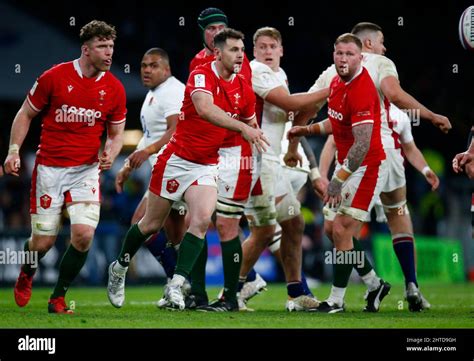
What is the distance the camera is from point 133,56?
1923 cm

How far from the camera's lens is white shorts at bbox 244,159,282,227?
10594 mm

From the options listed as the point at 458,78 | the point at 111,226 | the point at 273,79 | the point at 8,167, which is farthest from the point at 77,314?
the point at 458,78

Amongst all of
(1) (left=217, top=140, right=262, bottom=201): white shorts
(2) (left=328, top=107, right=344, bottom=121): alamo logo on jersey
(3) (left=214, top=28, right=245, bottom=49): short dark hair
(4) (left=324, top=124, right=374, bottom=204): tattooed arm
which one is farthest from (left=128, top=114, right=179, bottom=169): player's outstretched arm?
(4) (left=324, top=124, right=374, bottom=204): tattooed arm

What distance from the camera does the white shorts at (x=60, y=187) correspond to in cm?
1016

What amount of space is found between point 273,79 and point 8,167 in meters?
2.68

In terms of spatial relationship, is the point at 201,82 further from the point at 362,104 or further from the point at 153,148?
the point at 153,148

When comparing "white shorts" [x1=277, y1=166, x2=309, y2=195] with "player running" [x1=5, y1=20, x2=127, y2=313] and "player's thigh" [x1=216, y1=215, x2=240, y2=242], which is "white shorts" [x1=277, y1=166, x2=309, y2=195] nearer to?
"player's thigh" [x1=216, y1=215, x2=240, y2=242]

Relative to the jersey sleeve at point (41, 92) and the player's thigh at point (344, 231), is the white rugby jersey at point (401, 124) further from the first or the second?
the jersey sleeve at point (41, 92)

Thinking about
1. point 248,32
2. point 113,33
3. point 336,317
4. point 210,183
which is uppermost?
point 248,32

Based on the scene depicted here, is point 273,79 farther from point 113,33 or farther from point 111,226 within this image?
point 111,226

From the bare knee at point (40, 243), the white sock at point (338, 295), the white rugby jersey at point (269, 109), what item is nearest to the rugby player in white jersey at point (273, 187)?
the white rugby jersey at point (269, 109)

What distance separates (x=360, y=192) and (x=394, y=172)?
89 cm

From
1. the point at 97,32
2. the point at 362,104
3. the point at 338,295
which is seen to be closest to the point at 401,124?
the point at 362,104

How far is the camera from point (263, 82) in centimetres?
1069
